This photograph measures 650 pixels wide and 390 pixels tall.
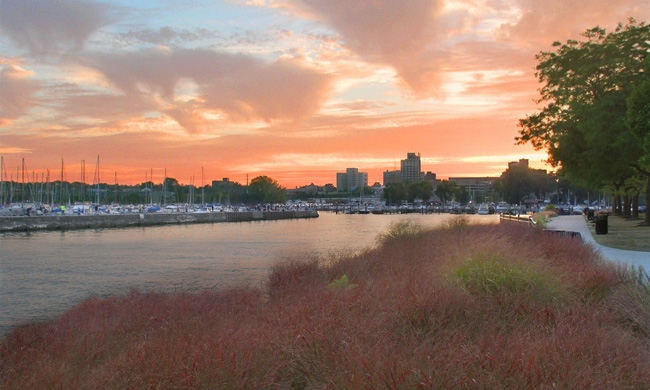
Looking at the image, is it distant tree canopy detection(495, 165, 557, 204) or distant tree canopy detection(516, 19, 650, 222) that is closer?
distant tree canopy detection(516, 19, 650, 222)

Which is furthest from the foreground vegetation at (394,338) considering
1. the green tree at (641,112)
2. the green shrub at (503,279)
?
the green tree at (641,112)

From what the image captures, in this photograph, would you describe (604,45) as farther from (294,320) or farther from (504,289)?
(294,320)

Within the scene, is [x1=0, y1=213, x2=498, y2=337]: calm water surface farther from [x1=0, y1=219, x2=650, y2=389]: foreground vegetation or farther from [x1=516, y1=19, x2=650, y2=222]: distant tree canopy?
[x1=516, y1=19, x2=650, y2=222]: distant tree canopy

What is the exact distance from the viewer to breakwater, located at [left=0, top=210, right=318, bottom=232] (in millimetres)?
72750

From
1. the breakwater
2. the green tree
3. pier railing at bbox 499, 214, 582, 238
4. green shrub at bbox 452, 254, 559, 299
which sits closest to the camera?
green shrub at bbox 452, 254, 559, 299

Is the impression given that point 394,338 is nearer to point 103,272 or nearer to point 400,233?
point 400,233

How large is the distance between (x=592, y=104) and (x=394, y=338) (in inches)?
1169

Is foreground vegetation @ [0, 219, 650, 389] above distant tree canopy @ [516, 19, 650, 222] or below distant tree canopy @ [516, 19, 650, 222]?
below

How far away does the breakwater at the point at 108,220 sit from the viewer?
7275 cm

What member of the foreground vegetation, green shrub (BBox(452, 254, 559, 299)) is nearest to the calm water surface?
the foreground vegetation

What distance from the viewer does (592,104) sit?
108 feet

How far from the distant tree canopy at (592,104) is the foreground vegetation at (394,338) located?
19.5 metres

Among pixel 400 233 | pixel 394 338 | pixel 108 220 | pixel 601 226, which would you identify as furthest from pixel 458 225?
pixel 108 220

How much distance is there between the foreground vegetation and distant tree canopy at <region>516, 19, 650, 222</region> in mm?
19472
